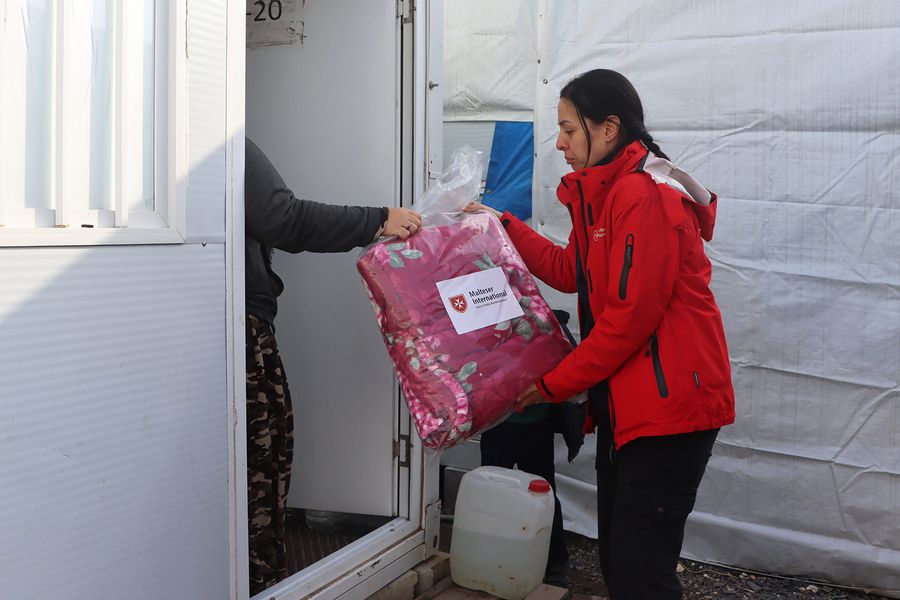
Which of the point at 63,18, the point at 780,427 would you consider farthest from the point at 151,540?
the point at 780,427

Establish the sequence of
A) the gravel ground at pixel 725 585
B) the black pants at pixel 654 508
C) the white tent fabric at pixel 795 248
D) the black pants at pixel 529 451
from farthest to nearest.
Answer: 1. the gravel ground at pixel 725 585
2. the white tent fabric at pixel 795 248
3. the black pants at pixel 529 451
4. the black pants at pixel 654 508

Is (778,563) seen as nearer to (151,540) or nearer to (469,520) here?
(469,520)

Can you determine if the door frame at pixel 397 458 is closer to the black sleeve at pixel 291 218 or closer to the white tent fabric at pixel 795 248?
the black sleeve at pixel 291 218

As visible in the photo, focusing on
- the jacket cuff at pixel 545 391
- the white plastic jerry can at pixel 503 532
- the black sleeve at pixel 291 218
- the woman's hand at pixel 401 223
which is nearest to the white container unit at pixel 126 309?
the black sleeve at pixel 291 218

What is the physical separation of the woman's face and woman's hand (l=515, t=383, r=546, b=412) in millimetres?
654

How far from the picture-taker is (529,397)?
2.42 meters

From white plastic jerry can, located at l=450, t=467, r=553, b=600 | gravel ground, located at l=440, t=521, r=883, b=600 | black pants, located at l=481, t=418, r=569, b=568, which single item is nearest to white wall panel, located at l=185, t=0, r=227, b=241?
white plastic jerry can, located at l=450, t=467, r=553, b=600

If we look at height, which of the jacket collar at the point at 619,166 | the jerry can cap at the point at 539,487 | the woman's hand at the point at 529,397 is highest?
the jacket collar at the point at 619,166

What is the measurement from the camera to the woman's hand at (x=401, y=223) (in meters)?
2.49

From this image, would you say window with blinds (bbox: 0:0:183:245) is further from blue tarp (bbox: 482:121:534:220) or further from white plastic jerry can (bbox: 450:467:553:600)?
blue tarp (bbox: 482:121:534:220)

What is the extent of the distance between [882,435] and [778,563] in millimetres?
698

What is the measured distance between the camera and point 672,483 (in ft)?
6.94

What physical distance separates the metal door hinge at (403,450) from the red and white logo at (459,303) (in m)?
0.76

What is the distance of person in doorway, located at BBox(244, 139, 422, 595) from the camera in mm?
2336
